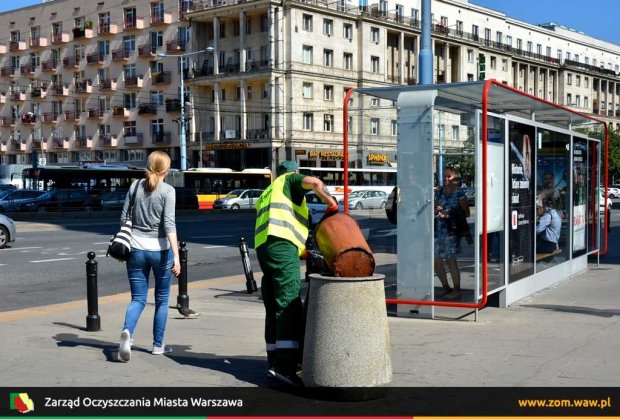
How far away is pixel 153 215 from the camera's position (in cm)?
708

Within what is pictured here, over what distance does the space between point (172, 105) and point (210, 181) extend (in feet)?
57.1

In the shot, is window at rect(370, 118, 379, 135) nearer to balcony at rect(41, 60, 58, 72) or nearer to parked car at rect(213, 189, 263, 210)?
parked car at rect(213, 189, 263, 210)

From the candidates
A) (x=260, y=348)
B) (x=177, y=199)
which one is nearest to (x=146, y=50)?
(x=177, y=199)

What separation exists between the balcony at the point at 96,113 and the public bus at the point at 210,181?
23.5m

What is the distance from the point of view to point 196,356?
7.54m

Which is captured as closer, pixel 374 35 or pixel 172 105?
pixel 374 35

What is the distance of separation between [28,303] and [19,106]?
73945 mm

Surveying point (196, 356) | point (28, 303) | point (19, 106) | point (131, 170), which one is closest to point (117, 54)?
point (19, 106)

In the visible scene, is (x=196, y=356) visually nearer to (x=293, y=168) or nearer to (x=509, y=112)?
(x=293, y=168)

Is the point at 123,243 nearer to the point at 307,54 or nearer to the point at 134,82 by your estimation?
the point at 307,54

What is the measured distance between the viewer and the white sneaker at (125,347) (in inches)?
277

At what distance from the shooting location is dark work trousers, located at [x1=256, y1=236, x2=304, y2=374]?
21.1 feet

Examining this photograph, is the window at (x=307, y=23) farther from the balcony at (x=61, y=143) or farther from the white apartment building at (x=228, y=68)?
the balcony at (x=61, y=143)

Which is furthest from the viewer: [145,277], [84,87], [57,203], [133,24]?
[84,87]
